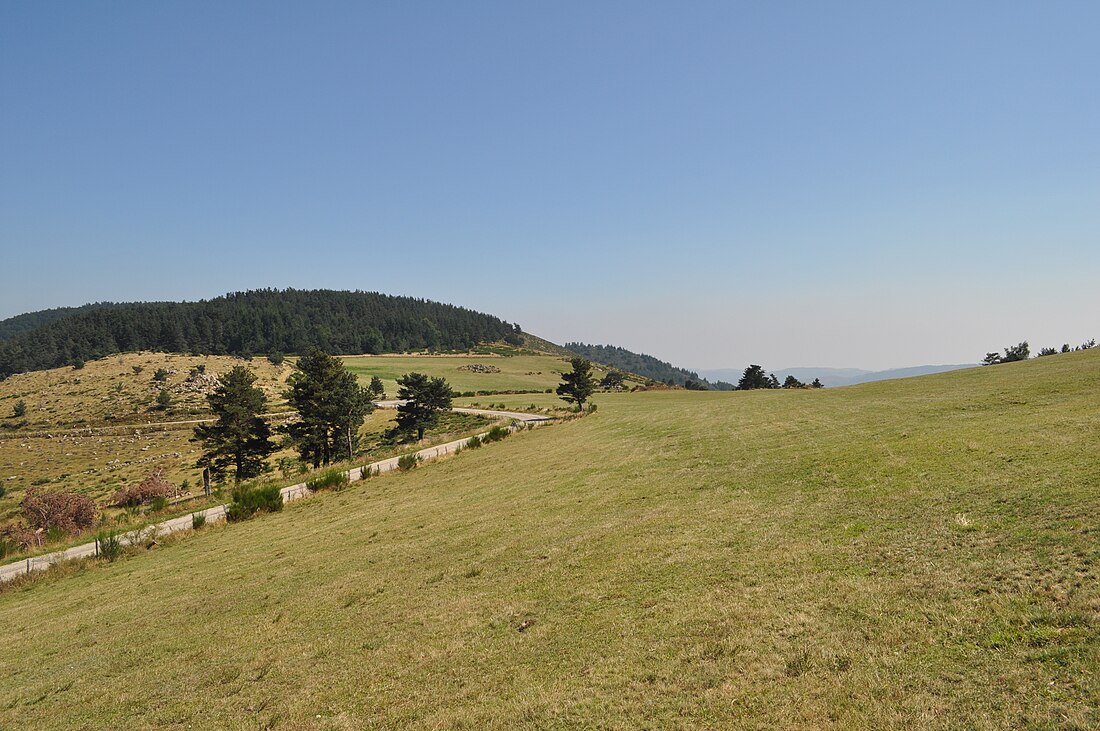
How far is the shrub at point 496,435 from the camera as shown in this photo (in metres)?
49.0

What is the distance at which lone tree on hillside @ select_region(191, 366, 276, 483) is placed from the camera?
5994cm

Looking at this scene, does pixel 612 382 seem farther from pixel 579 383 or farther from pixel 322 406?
pixel 322 406

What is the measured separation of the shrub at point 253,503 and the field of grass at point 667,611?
28.9ft

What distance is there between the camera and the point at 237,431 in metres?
60.7

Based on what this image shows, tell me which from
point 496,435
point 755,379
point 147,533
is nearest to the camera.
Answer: point 147,533

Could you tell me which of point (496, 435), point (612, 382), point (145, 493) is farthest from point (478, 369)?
point (496, 435)

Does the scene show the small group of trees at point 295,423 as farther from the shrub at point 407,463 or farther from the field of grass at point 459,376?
the field of grass at point 459,376

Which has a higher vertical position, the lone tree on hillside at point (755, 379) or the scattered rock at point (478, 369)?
the scattered rock at point (478, 369)

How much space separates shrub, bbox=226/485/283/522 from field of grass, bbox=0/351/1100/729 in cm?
881

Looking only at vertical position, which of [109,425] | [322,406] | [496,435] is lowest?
[496,435]

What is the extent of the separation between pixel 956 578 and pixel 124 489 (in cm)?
8101

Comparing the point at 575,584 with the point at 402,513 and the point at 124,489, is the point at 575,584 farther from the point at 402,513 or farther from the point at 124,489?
the point at 124,489

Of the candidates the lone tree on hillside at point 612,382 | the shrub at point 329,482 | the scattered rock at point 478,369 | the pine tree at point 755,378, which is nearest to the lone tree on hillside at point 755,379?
the pine tree at point 755,378

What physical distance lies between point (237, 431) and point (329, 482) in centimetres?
3419
